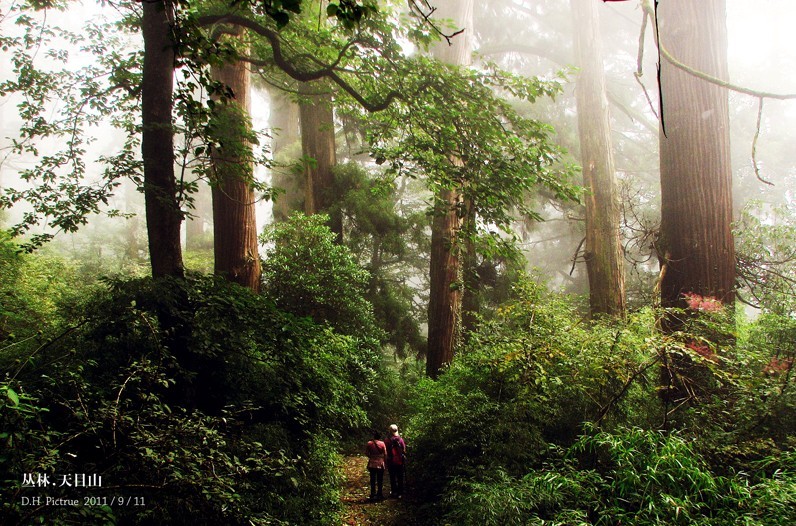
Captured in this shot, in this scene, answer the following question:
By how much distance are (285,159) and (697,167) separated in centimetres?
1035

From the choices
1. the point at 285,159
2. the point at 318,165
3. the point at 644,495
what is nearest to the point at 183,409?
the point at 644,495

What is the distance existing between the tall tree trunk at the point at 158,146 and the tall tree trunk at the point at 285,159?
347 centimetres

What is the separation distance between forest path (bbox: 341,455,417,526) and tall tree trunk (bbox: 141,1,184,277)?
383cm

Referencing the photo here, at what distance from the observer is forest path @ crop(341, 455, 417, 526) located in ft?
18.7

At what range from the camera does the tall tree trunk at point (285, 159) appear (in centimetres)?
1147

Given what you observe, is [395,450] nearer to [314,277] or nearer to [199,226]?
[314,277]

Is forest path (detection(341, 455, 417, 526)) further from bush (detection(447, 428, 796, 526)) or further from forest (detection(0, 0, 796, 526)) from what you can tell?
bush (detection(447, 428, 796, 526))

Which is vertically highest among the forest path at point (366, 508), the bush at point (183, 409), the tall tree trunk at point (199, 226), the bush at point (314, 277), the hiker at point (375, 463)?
the tall tree trunk at point (199, 226)

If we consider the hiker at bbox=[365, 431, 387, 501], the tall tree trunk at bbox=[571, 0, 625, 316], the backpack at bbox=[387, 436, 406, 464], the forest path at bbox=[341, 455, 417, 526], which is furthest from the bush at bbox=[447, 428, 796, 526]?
the tall tree trunk at bbox=[571, 0, 625, 316]

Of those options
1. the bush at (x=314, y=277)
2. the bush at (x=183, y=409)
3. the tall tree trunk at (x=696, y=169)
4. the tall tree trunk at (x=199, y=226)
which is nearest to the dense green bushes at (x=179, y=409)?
the bush at (x=183, y=409)

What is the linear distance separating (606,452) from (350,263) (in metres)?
5.76

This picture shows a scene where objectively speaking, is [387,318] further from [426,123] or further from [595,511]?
[595,511]

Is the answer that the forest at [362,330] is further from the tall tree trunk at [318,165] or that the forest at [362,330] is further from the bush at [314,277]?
the tall tree trunk at [318,165]

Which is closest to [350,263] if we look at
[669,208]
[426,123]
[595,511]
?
[426,123]
